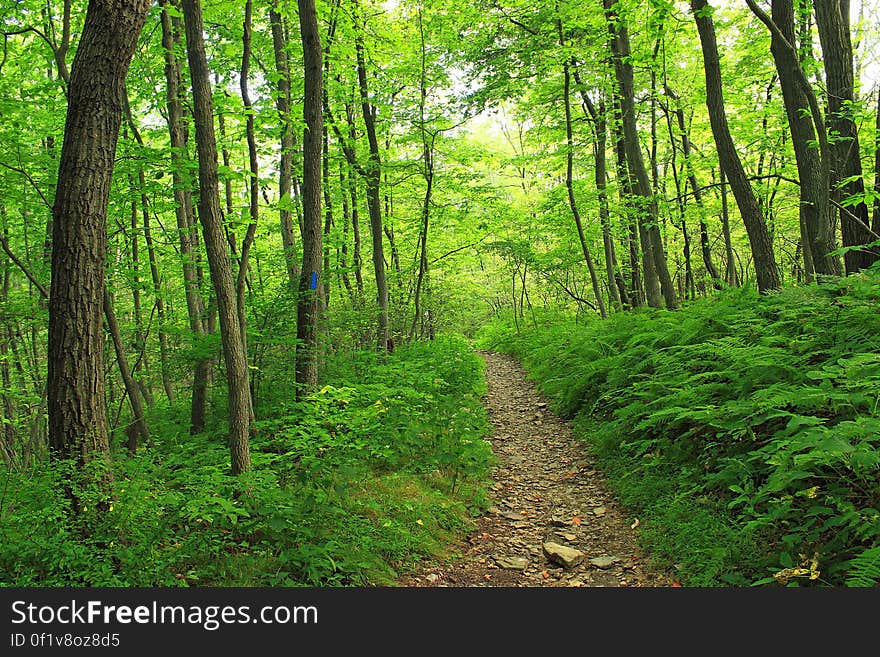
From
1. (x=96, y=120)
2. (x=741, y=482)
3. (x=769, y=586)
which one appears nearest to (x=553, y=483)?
(x=741, y=482)

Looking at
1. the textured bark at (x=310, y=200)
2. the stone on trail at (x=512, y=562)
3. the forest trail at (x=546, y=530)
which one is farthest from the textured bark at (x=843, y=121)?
the textured bark at (x=310, y=200)

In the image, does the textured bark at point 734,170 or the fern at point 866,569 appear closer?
the fern at point 866,569

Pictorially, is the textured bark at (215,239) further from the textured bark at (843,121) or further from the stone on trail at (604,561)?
the textured bark at (843,121)

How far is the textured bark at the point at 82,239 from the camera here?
4000mm

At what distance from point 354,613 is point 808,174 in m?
8.57

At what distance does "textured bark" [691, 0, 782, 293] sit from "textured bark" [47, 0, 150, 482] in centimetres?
758

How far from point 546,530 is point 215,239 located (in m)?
4.65

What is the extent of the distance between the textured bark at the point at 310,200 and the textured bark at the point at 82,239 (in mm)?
3453

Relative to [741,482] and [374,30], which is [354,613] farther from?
[374,30]

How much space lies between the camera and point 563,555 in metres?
4.66

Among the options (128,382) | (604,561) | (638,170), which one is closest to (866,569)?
(604,561)

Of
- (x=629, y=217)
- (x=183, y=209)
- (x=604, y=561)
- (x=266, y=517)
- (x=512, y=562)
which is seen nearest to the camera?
(x=266, y=517)

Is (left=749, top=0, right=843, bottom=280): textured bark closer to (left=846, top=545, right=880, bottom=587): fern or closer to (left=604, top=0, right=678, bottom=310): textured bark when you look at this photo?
(left=604, top=0, right=678, bottom=310): textured bark

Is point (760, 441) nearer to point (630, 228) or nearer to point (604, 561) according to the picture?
point (604, 561)
